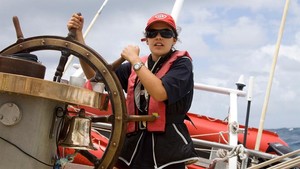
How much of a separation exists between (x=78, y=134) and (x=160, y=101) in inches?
15.5

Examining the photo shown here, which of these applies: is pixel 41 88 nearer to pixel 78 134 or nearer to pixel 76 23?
pixel 78 134

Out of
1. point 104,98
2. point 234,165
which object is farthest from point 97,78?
point 234,165

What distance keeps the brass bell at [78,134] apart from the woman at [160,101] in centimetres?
29

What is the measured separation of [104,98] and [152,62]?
463 mm

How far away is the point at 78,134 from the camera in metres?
1.91

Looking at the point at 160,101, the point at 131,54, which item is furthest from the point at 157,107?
the point at 131,54

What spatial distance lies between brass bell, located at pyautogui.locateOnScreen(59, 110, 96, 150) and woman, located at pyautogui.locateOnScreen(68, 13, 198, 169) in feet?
0.94

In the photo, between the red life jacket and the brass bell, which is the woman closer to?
the red life jacket

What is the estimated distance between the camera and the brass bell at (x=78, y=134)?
190 centimetres

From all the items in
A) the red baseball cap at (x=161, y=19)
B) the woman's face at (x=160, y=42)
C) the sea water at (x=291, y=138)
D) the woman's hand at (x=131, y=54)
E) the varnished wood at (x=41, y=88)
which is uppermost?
the sea water at (x=291, y=138)

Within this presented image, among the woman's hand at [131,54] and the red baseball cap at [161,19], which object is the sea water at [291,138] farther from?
the woman's hand at [131,54]

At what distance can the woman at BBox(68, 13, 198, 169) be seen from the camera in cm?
206

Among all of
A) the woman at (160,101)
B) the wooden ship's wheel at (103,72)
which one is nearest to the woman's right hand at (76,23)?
the woman at (160,101)

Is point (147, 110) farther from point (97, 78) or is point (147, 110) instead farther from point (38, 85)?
point (38, 85)
